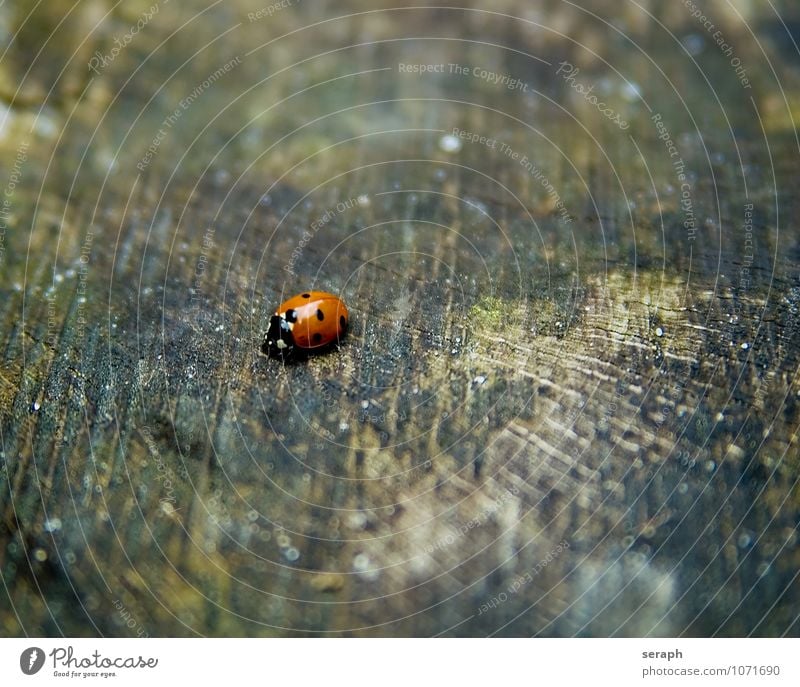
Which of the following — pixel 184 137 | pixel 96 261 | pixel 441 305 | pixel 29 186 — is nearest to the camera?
pixel 441 305

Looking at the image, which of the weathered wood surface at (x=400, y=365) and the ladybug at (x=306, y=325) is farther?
the ladybug at (x=306, y=325)

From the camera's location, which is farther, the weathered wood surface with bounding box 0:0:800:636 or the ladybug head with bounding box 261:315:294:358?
the ladybug head with bounding box 261:315:294:358

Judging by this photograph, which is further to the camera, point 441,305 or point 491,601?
point 441,305

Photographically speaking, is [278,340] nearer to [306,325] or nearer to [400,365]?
[306,325]

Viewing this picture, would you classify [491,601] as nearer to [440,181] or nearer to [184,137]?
[440,181]

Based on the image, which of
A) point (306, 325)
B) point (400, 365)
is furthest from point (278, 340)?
point (400, 365)

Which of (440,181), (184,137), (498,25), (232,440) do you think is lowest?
(232,440)
